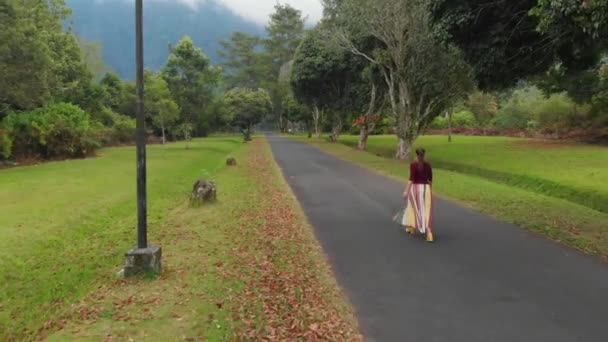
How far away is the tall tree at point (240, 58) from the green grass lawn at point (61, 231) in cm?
8214

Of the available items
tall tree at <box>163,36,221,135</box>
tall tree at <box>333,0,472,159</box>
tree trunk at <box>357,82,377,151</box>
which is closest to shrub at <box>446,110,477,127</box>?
tree trunk at <box>357,82,377,151</box>

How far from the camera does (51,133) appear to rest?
25.9 meters

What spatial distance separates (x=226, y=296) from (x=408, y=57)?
22190 mm

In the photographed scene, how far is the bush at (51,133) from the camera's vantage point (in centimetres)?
2480

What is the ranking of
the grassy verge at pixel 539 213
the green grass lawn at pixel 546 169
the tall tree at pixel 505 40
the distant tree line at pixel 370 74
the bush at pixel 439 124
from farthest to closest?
the bush at pixel 439 124 < the green grass lawn at pixel 546 169 < the distant tree line at pixel 370 74 < the tall tree at pixel 505 40 < the grassy verge at pixel 539 213

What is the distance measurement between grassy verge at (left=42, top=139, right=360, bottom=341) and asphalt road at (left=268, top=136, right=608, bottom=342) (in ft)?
1.28

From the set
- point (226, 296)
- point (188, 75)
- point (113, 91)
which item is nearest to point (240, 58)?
point (113, 91)

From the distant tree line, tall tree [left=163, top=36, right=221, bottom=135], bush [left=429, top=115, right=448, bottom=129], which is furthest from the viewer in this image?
bush [left=429, top=115, right=448, bottom=129]

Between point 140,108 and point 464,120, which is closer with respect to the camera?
point 140,108

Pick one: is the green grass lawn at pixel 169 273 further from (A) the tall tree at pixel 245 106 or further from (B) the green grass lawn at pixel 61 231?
(A) the tall tree at pixel 245 106

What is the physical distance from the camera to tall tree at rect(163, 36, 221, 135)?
4050 cm

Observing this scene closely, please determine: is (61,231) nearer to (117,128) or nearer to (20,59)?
(20,59)

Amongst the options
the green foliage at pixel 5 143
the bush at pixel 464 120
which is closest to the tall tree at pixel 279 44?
the bush at pixel 464 120

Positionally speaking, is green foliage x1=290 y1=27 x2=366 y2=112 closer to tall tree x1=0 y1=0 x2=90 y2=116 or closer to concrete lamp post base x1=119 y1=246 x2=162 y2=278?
tall tree x1=0 y1=0 x2=90 y2=116
